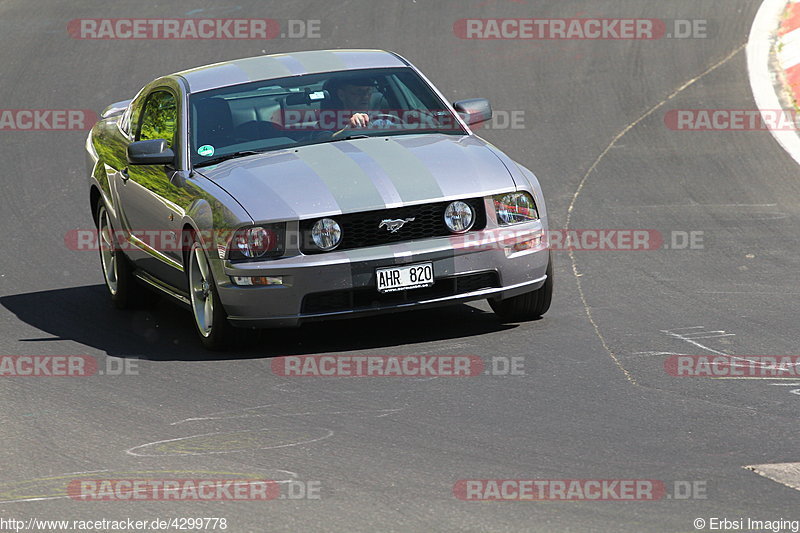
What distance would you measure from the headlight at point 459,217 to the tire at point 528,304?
67 cm

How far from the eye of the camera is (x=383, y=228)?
8094mm

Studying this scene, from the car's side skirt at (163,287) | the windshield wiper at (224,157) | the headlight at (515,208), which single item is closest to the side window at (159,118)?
the windshield wiper at (224,157)

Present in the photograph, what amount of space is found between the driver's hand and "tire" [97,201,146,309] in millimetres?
2057

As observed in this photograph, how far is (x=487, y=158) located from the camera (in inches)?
340

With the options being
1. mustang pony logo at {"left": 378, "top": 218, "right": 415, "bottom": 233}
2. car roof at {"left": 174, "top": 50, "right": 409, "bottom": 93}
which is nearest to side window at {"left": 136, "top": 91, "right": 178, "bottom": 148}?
car roof at {"left": 174, "top": 50, "right": 409, "bottom": 93}

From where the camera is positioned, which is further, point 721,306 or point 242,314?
point 721,306

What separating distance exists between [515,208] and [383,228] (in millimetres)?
863

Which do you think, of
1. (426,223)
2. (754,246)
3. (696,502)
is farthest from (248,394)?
(754,246)

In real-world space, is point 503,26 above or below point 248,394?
above

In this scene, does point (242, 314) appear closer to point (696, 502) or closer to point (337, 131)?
point (337, 131)

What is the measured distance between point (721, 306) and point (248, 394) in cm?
326

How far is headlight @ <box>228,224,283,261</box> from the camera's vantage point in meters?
8.05

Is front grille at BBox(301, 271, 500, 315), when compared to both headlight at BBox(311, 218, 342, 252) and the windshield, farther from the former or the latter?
the windshield

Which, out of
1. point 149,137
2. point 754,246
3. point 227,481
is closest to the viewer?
point 227,481
